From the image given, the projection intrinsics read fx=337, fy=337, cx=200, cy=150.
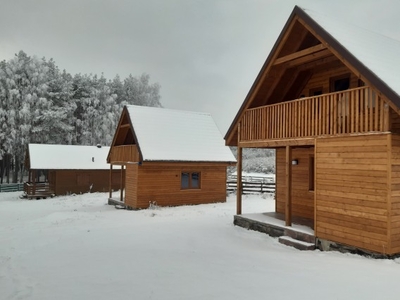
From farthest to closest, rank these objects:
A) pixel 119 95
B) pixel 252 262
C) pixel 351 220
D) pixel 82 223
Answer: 1. pixel 119 95
2. pixel 82 223
3. pixel 351 220
4. pixel 252 262

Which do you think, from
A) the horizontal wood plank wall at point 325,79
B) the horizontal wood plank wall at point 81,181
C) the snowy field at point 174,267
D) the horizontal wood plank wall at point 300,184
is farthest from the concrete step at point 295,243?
the horizontal wood plank wall at point 81,181

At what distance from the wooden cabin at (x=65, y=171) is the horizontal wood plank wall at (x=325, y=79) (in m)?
23.5

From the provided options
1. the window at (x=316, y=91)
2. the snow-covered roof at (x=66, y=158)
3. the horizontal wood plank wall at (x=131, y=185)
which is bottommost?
the horizontal wood plank wall at (x=131, y=185)

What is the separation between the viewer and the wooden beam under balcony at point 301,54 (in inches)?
428

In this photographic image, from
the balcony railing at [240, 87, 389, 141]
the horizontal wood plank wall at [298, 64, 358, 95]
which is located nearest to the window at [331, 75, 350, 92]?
the horizontal wood plank wall at [298, 64, 358, 95]

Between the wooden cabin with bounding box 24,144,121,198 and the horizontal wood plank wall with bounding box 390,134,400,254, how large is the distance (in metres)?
27.3

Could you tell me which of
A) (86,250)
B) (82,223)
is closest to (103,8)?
(82,223)

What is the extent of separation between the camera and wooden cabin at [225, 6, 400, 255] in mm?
8984

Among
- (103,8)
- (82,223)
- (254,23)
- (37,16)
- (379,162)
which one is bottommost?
(82,223)

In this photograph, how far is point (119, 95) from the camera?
5622 cm

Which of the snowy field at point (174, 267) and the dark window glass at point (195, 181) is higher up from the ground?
the dark window glass at point (195, 181)

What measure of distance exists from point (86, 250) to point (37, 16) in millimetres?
56849

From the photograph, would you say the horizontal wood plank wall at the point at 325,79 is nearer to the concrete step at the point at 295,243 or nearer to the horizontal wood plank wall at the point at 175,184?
the concrete step at the point at 295,243

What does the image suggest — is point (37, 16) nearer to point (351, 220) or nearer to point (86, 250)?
point (86, 250)
